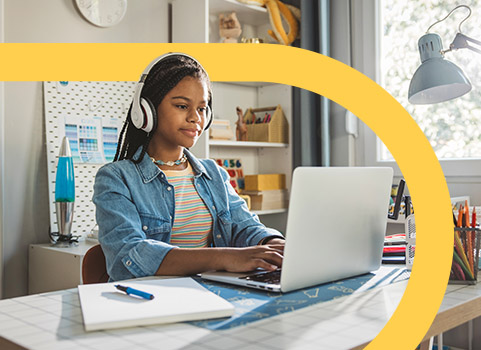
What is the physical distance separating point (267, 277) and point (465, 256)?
1.22 ft

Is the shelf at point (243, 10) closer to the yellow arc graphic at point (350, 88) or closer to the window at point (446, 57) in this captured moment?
the yellow arc graphic at point (350, 88)

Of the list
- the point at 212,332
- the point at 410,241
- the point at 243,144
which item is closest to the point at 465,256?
the point at 410,241

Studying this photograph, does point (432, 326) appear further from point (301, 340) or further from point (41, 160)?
point (41, 160)

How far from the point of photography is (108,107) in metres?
2.50

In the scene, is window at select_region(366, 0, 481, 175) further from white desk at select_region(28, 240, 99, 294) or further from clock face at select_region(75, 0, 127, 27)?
white desk at select_region(28, 240, 99, 294)

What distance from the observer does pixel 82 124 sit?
239 cm

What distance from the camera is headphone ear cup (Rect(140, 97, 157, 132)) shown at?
1.37 metres

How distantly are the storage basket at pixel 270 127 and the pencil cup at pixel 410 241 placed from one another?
1.84 meters

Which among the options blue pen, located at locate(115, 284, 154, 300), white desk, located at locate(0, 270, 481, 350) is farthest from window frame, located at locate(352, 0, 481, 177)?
blue pen, located at locate(115, 284, 154, 300)

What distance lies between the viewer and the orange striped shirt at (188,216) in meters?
1.36

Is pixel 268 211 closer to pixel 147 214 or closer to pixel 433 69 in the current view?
pixel 433 69

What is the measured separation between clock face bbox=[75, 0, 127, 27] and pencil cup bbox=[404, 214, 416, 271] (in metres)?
1.86

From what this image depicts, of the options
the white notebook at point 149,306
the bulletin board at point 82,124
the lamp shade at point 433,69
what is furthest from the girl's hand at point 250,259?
the bulletin board at point 82,124

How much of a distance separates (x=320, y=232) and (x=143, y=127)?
64 centimetres
